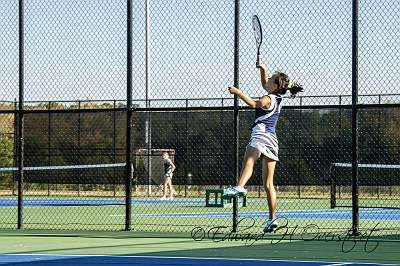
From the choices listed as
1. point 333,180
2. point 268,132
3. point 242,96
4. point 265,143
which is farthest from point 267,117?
point 333,180

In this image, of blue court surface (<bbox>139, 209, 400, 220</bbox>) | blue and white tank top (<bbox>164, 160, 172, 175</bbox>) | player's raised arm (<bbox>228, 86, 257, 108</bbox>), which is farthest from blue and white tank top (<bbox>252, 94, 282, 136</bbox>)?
blue and white tank top (<bbox>164, 160, 172, 175</bbox>)

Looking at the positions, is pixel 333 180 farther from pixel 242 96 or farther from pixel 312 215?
pixel 242 96

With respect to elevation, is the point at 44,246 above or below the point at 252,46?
below

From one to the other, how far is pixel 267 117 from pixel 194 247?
75.7 inches

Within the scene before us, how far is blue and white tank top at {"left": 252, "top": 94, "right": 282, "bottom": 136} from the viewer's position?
14000 mm

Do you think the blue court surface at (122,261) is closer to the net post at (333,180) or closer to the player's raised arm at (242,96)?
the player's raised arm at (242,96)

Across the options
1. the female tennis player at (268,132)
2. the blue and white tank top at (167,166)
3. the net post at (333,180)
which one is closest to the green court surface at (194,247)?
the female tennis player at (268,132)

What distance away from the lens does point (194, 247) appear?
569 inches

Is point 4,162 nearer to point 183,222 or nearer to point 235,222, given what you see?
point 183,222

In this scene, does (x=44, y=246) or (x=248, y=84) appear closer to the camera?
(x=44, y=246)

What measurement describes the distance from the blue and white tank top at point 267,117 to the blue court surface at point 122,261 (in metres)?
2.15

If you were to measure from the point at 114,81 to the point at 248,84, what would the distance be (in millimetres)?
2961

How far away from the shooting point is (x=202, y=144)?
3338 centimetres

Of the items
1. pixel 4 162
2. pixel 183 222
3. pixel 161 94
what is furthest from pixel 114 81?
pixel 4 162
